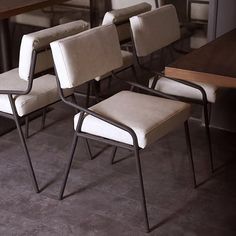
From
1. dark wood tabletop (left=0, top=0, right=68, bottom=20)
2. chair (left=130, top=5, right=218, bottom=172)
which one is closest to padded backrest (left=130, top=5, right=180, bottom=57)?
chair (left=130, top=5, right=218, bottom=172)

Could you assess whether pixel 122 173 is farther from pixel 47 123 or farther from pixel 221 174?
pixel 47 123

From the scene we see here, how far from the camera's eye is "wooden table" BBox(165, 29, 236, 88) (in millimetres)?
1633

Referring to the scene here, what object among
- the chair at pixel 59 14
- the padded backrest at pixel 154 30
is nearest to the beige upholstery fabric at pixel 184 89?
the padded backrest at pixel 154 30

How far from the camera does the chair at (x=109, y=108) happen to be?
73.3 inches

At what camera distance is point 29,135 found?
112 inches

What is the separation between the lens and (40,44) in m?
2.02

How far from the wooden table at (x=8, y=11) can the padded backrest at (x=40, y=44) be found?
57 centimetres

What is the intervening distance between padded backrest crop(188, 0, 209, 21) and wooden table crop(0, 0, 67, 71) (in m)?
1.02

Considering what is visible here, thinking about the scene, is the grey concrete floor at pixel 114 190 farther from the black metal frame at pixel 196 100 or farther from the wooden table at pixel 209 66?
the wooden table at pixel 209 66

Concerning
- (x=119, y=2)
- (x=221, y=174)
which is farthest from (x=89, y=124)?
(x=119, y=2)

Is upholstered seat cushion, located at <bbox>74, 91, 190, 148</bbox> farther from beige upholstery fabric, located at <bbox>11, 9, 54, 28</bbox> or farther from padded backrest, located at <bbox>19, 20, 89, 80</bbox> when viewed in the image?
beige upholstery fabric, located at <bbox>11, 9, 54, 28</bbox>

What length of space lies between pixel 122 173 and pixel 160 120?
57 cm

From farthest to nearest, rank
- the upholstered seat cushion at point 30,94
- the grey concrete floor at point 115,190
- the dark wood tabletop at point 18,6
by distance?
the dark wood tabletop at point 18,6, the upholstered seat cushion at point 30,94, the grey concrete floor at point 115,190

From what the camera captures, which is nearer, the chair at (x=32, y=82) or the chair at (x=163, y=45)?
the chair at (x=32, y=82)
